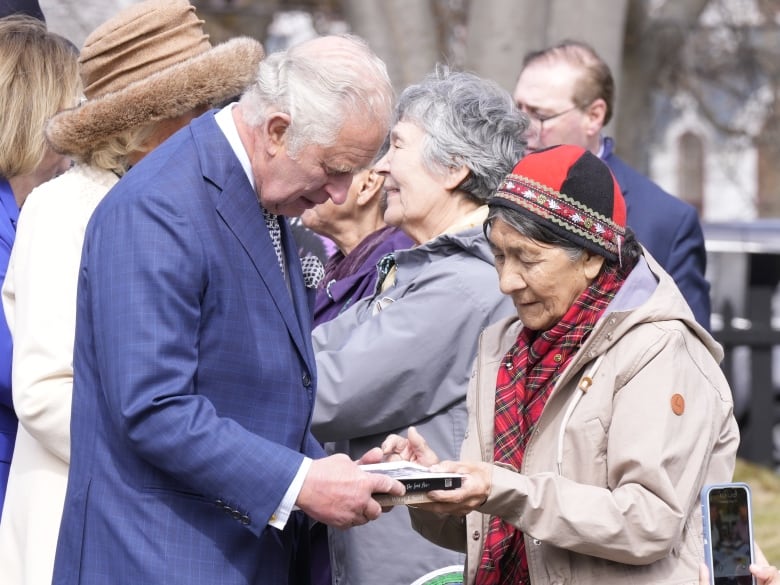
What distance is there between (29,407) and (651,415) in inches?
59.4

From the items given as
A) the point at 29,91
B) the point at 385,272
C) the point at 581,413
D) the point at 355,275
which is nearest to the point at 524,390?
the point at 581,413

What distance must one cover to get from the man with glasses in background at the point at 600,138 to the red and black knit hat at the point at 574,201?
2276 mm

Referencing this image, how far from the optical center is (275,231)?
3.18 meters

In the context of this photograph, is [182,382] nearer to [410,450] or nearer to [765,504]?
[410,450]

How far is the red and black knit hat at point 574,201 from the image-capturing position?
3.04 m

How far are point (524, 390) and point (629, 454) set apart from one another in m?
0.40

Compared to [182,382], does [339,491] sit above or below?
below

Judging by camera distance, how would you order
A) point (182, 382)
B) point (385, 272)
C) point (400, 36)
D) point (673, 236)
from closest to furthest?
point (182, 382) → point (385, 272) → point (673, 236) → point (400, 36)

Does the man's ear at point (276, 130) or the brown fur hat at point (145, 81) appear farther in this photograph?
the brown fur hat at point (145, 81)

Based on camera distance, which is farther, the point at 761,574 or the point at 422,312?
the point at 422,312

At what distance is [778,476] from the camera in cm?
956

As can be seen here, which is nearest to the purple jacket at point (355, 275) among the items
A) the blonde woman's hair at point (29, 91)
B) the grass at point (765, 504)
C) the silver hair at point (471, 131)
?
the silver hair at point (471, 131)

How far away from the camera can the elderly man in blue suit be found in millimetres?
2746

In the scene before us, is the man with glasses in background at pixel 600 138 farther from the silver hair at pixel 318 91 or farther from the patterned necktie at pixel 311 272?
the silver hair at pixel 318 91
